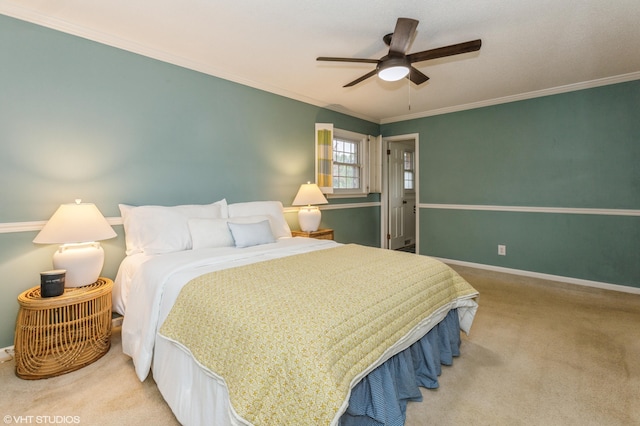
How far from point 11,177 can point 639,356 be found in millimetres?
4653

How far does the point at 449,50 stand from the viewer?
2021 mm

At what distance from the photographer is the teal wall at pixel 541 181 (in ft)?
10.9

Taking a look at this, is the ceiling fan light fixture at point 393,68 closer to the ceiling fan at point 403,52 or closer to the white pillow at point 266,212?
the ceiling fan at point 403,52

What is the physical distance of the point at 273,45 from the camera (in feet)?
8.46

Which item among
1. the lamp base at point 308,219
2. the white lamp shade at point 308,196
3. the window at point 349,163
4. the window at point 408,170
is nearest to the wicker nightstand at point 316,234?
the lamp base at point 308,219

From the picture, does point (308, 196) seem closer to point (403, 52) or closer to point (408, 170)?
point (403, 52)

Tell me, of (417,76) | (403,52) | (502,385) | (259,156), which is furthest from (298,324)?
(259,156)

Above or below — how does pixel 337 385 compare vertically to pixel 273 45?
below

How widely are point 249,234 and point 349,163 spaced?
9.13 feet

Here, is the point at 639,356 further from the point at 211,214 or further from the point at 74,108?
the point at 74,108

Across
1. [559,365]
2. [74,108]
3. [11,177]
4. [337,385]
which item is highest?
[74,108]

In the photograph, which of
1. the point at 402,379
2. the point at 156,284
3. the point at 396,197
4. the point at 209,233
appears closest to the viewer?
the point at 402,379

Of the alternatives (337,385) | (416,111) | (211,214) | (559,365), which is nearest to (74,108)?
(211,214)

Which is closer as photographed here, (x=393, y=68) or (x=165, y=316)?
(x=165, y=316)
